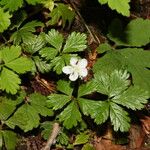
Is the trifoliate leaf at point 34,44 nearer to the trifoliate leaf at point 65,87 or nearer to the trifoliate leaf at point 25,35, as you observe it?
the trifoliate leaf at point 25,35

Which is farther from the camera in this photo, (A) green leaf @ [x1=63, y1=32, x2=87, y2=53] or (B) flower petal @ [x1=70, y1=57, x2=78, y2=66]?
(A) green leaf @ [x1=63, y1=32, x2=87, y2=53]

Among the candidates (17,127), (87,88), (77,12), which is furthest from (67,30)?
(17,127)

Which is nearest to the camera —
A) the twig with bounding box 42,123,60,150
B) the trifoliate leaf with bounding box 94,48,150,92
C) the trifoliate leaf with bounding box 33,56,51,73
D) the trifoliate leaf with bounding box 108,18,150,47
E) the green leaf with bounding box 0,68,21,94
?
the green leaf with bounding box 0,68,21,94

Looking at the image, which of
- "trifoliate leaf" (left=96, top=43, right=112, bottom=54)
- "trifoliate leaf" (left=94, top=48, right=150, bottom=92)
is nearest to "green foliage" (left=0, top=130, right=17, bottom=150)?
"trifoliate leaf" (left=94, top=48, right=150, bottom=92)

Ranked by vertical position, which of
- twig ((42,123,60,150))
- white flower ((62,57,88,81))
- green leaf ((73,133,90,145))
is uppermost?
white flower ((62,57,88,81))

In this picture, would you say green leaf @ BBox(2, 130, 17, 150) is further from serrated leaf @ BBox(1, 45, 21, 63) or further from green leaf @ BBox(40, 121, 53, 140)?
serrated leaf @ BBox(1, 45, 21, 63)

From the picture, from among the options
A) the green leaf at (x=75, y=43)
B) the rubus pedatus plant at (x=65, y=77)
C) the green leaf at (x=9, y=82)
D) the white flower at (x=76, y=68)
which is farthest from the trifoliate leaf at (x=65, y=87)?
the green leaf at (x=9, y=82)

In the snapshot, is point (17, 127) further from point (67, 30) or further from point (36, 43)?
point (67, 30)

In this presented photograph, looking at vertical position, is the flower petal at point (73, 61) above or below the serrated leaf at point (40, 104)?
above
